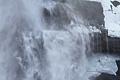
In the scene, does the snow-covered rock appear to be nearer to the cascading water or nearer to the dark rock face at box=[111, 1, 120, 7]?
the dark rock face at box=[111, 1, 120, 7]

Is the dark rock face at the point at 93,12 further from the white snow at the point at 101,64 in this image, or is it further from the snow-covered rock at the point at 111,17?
the white snow at the point at 101,64

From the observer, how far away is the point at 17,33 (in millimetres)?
5559

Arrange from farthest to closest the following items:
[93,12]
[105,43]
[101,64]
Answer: [93,12]
[105,43]
[101,64]

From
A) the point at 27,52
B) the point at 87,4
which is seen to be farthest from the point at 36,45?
the point at 87,4

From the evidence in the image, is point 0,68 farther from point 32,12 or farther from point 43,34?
point 32,12

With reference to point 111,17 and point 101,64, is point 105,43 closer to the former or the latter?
point 101,64

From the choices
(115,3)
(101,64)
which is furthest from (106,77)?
(115,3)

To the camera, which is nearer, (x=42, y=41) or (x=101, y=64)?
(x=42, y=41)

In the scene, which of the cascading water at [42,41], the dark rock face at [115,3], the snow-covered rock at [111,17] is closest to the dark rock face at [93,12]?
the snow-covered rock at [111,17]

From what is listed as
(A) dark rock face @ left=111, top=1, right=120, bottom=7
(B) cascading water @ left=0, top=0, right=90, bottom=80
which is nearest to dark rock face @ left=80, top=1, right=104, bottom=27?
(B) cascading water @ left=0, top=0, right=90, bottom=80

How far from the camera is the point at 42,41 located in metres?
5.80

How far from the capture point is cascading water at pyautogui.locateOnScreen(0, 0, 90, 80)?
5332 millimetres

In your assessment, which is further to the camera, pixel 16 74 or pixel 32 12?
pixel 32 12

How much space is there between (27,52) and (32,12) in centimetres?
127
